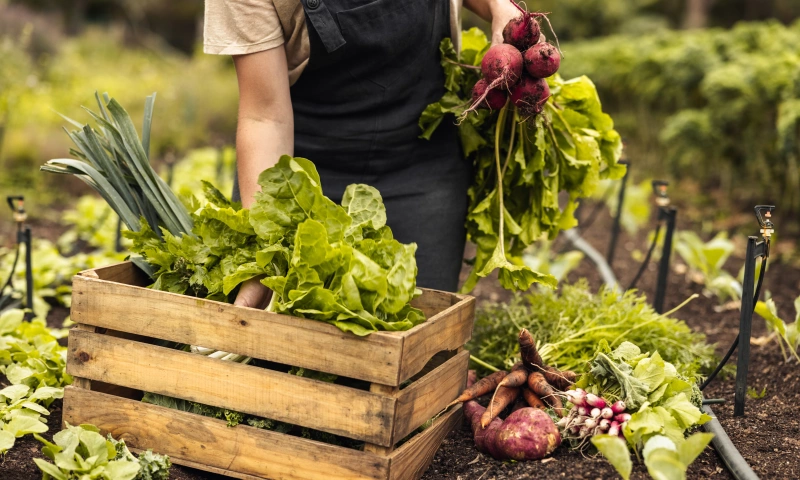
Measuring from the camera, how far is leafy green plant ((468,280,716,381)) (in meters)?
2.95

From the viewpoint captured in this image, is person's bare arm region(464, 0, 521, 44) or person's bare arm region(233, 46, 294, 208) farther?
person's bare arm region(464, 0, 521, 44)

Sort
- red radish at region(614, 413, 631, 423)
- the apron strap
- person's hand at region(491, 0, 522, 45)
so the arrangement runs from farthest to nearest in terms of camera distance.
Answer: person's hand at region(491, 0, 522, 45) < the apron strap < red radish at region(614, 413, 631, 423)

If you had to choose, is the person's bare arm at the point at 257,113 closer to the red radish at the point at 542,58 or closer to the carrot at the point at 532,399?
the red radish at the point at 542,58

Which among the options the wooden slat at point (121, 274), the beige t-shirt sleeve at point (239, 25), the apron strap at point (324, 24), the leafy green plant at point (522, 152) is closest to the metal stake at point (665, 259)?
the leafy green plant at point (522, 152)

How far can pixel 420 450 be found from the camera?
93.4 inches

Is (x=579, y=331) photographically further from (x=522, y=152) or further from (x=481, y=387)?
(x=522, y=152)

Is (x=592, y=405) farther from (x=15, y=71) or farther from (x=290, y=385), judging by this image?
(x=15, y=71)

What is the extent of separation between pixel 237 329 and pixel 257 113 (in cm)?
81

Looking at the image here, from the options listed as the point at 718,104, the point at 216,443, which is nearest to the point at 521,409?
the point at 216,443

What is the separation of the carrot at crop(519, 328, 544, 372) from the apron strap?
1.21 meters

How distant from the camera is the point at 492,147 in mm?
3141

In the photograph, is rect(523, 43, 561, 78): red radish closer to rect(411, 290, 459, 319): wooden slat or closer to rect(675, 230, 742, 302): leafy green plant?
rect(411, 290, 459, 319): wooden slat

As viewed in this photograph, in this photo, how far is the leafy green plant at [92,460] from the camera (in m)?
2.09

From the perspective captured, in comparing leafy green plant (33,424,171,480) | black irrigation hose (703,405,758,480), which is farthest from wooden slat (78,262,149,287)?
black irrigation hose (703,405,758,480)
